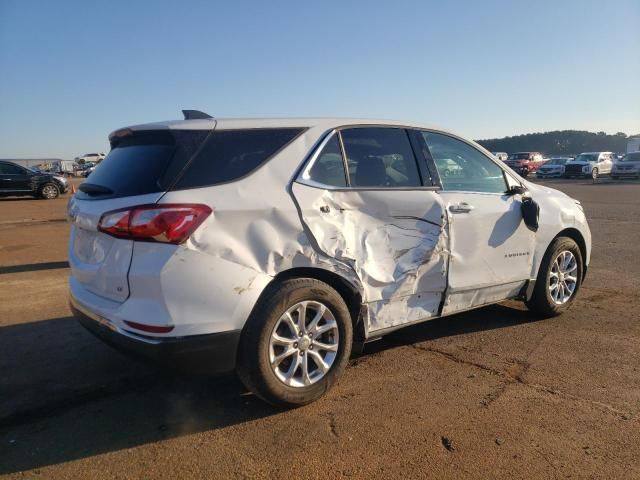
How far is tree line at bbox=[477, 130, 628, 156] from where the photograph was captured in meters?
104

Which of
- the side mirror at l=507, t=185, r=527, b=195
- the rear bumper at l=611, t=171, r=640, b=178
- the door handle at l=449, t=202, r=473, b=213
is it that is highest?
the side mirror at l=507, t=185, r=527, b=195

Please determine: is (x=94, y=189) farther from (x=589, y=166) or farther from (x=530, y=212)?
(x=589, y=166)

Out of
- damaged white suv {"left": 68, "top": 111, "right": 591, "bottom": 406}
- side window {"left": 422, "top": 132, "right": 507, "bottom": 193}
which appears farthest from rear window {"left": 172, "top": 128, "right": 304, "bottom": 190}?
side window {"left": 422, "top": 132, "right": 507, "bottom": 193}

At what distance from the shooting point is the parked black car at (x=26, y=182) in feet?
72.8

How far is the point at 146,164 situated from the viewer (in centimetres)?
312

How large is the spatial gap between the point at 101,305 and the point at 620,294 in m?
5.59

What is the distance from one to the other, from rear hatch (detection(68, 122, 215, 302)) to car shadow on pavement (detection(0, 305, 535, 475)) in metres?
0.80

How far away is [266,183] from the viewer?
3.22 m

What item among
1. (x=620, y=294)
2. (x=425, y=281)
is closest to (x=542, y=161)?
(x=620, y=294)

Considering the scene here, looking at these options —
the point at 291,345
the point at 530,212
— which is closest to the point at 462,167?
the point at 530,212

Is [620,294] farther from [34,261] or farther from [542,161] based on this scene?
[542,161]

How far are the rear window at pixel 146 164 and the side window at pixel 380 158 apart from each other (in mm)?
1093

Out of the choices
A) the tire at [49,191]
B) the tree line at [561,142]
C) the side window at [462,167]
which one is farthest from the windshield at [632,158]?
the tree line at [561,142]

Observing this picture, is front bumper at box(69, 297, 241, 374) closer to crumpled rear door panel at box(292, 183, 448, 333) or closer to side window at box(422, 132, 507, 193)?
crumpled rear door panel at box(292, 183, 448, 333)
